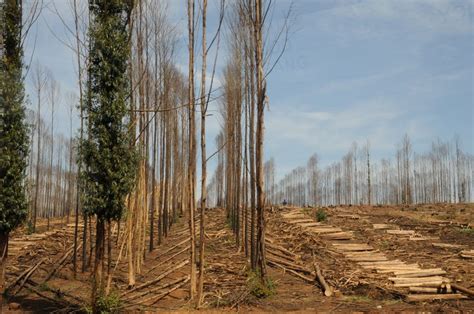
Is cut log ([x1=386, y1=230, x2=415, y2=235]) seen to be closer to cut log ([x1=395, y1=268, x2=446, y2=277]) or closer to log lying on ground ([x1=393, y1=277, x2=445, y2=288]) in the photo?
cut log ([x1=395, y1=268, x2=446, y2=277])

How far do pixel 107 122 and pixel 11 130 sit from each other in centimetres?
261

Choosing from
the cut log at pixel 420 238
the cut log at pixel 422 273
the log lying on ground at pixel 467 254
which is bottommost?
the cut log at pixel 422 273

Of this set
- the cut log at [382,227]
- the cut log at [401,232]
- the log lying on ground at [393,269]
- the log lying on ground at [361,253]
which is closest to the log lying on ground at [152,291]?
the log lying on ground at [393,269]

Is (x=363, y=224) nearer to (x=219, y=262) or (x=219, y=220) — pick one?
(x=219, y=220)

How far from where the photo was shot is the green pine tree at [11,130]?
10.8 meters

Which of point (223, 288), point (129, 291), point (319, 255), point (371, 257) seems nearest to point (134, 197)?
point (129, 291)

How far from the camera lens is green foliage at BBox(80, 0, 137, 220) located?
9914 millimetres

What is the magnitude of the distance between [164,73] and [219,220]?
8.79 metres

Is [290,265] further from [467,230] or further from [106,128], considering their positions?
[467,230]

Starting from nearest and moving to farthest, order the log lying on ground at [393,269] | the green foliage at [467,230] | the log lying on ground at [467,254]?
1. the log lying on ground at [393,269]
2. the log lying on ground at [467,254]
3. the green foliage at [467,230]

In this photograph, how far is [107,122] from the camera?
1018cm

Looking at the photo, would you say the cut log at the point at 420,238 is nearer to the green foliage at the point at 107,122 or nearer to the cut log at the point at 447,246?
the cut log at the point at 447,246

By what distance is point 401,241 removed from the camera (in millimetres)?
16656

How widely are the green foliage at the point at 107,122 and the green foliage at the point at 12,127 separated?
6.80ft
